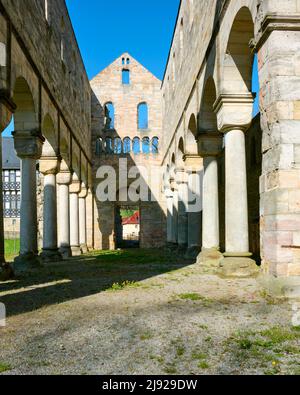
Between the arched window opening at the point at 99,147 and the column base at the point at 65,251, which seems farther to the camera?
the arched window opening at the point at 99,147

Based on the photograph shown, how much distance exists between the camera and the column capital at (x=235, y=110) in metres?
7.60

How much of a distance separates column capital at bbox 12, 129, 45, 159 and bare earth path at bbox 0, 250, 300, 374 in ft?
14.5

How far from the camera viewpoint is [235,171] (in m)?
7.64

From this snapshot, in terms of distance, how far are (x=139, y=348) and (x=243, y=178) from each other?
5012mm

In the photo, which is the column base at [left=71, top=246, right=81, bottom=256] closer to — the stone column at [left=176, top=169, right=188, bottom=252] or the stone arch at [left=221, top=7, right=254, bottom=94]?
the stone column at [left=176, top=169, right=188, bottom=252]

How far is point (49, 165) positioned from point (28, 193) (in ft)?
9.66

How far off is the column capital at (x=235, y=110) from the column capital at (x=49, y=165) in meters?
6.86

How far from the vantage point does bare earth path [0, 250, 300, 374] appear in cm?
291

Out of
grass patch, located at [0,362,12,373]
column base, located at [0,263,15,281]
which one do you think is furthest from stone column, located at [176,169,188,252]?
grass patch, located at [0,362,12,373]

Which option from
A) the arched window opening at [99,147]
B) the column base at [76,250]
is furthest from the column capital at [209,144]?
the arched window opening at [99,147]

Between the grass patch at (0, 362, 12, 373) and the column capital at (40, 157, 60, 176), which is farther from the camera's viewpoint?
the column capital at (40, 157, 60, 176)

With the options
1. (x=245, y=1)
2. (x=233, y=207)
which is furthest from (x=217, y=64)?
(x=233, y=207)

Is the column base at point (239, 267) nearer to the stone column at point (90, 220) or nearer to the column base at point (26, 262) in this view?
the column base at point (26, 262)

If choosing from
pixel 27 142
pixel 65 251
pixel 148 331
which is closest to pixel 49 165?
pixel 27 142
